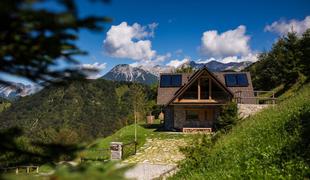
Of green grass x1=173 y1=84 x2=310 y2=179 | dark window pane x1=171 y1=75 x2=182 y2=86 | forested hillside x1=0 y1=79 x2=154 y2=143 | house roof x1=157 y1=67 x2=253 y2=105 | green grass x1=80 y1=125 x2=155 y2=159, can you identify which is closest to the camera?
green grass x1=173 y1=84 x2=310 y2=179

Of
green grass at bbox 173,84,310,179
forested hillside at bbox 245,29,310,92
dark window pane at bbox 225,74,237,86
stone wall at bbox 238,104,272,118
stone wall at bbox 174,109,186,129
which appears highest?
forested hillside at bbox 245,29,310,92

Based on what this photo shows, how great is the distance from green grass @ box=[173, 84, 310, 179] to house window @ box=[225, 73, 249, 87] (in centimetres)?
1886

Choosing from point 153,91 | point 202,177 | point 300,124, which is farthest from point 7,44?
point 153,91

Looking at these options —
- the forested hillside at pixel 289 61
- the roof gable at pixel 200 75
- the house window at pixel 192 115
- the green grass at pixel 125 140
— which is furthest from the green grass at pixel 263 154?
the forested hillside at pixel 289 61

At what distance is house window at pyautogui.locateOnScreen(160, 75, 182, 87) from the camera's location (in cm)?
3709

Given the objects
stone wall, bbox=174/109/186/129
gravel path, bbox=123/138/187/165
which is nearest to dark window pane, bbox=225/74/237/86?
stone wall, bbox=174/109/186/129

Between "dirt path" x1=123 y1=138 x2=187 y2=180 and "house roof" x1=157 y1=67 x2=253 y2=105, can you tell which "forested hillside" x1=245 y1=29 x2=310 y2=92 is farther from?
"dirt path" x1=123 y1=138 x2=187 y2=180

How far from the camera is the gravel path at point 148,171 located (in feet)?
56.0

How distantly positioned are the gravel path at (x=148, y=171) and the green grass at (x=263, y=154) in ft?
7.48

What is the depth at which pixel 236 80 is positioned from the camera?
3653 centimetres

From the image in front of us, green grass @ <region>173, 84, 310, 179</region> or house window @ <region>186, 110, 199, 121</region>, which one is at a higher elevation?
house window @ <region>186, 110, 199, 121</region>

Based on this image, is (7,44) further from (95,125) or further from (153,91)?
(95,125)

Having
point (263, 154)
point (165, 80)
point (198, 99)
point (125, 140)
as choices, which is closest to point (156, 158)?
point (125, 140)

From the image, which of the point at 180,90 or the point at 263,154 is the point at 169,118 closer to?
the point at 180,90
